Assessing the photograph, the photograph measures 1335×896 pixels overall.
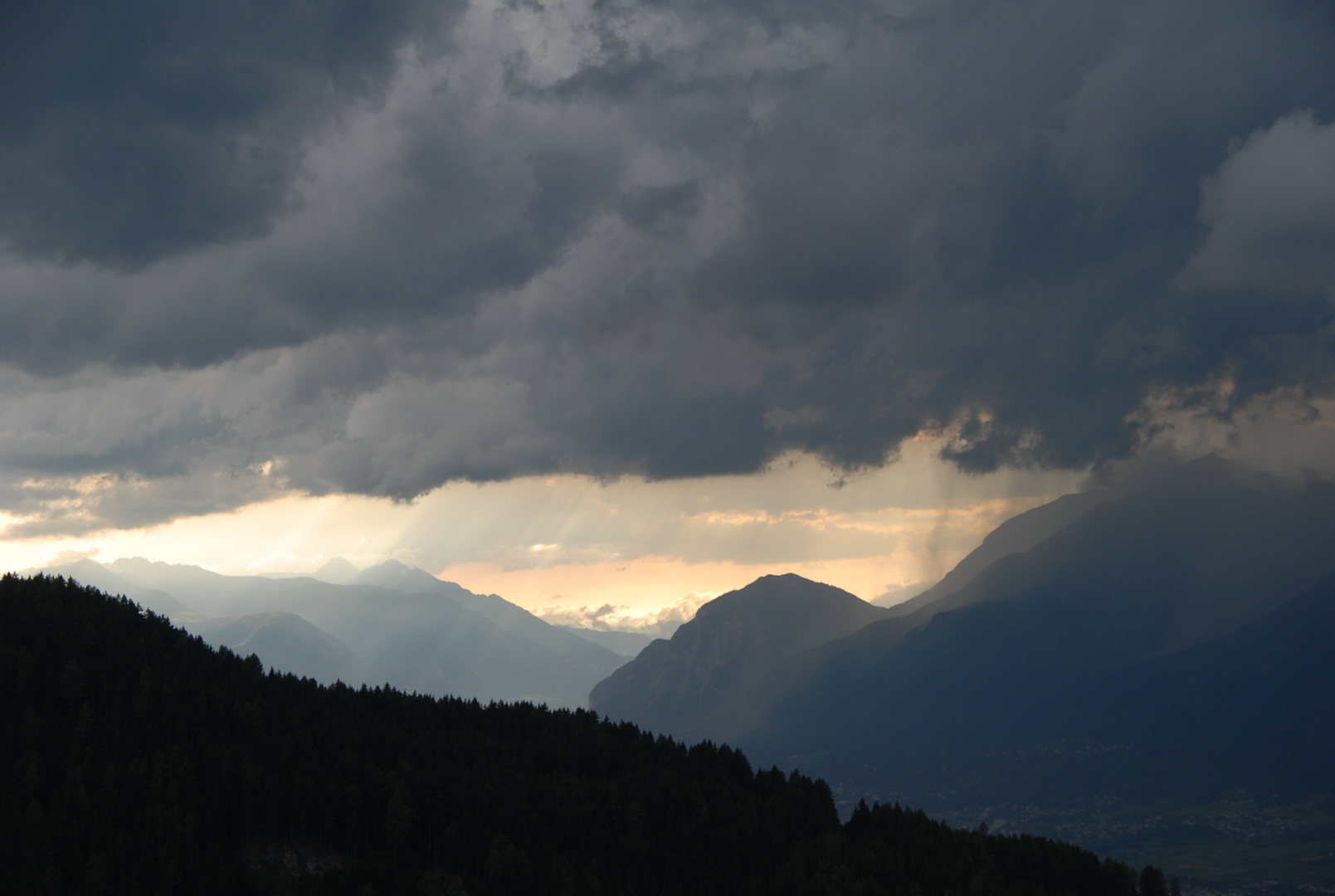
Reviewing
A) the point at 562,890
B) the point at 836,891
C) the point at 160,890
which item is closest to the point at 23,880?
the point at 160,890

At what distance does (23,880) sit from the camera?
176 meters

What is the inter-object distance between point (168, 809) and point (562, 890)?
82.3m

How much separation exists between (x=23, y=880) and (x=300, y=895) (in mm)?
48650

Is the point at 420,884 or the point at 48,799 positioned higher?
the point at 48,799

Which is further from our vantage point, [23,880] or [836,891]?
[836,891]

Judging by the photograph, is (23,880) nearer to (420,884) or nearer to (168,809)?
(168,809)

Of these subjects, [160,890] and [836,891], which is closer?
[160,890]

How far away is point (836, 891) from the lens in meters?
199

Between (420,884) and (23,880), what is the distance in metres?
71.9

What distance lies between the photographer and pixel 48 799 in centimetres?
19938

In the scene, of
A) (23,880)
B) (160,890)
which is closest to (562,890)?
(160,890)

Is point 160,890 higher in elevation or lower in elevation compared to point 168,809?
lower

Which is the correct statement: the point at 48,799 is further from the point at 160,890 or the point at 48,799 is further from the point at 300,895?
the point at 300,895

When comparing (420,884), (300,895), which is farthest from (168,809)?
(420,884)
